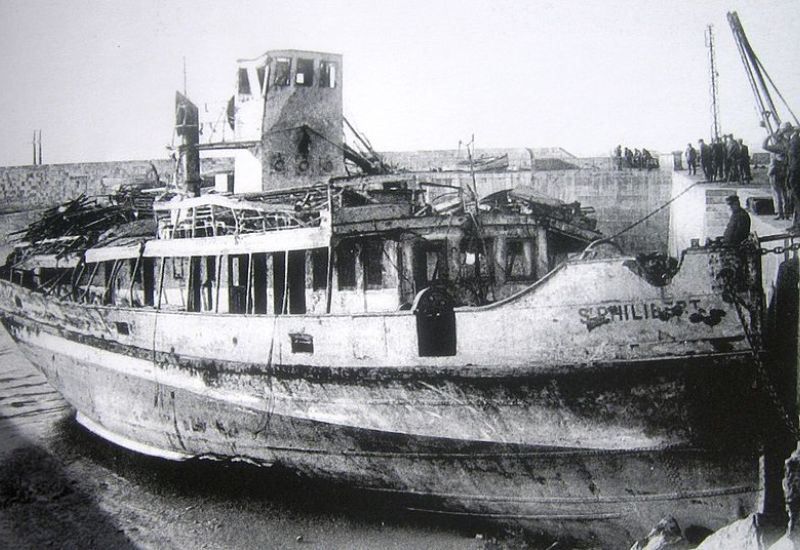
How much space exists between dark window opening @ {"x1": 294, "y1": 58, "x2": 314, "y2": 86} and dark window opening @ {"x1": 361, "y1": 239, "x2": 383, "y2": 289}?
4.95 meters

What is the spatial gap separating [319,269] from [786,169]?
280 inches

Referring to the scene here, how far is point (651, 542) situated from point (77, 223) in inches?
597

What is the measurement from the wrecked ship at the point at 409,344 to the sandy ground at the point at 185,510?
36cm

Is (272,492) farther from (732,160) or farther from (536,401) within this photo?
(732,160)

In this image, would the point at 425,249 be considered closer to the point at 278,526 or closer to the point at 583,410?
the point at 583,410

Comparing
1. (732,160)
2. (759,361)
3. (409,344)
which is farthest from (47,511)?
(732,160)

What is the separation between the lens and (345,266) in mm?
9070

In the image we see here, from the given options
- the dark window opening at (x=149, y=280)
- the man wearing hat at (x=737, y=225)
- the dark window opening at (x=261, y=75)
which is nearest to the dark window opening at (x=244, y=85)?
the dark window opening at (x=261, y=75)

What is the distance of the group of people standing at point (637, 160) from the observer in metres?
21.6

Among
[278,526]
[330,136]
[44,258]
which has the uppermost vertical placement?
[330,136]

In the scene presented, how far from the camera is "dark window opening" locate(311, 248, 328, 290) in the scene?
9.30 meters

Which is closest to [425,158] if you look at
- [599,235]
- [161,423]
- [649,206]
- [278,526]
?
[649,206]

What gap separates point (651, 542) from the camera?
6129 millimetres

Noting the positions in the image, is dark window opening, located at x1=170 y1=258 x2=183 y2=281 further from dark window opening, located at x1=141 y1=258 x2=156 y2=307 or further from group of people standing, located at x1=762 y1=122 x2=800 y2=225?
group of people standing, located at x1=762 y1=122 x2=800 y2=225
